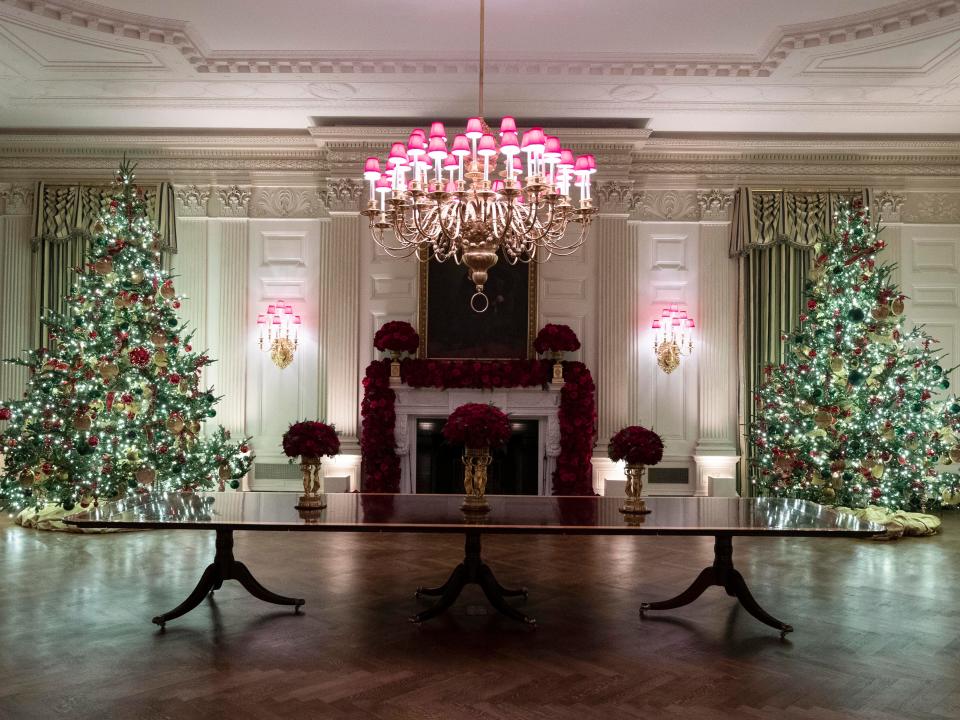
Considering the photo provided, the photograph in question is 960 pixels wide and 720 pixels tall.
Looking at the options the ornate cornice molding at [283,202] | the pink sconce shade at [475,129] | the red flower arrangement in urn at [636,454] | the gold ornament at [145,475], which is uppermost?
the ornate cornice molding at [283,202]

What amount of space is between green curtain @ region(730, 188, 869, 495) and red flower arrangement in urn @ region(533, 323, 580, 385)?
1.97 meters

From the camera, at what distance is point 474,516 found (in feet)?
14.0

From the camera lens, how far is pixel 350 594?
16.7 ft

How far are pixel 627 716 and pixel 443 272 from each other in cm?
602

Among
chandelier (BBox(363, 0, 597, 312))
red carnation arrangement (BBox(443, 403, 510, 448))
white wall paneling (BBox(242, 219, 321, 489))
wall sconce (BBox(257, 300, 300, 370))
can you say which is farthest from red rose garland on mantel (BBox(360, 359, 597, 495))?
red carnation arrangement (BBox(443, 403, 510, 448))

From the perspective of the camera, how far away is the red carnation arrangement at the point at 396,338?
8289 millimetres

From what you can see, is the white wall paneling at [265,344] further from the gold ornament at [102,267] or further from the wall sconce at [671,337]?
the wall sconce at [671,337]

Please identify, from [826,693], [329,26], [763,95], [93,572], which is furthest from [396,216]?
[763,95]

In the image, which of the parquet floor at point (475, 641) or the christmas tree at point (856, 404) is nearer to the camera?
the parquet floor at point (475, 641)

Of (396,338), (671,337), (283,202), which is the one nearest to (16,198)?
(283,202)

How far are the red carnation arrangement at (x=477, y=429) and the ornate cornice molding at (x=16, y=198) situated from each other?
22.5 ft

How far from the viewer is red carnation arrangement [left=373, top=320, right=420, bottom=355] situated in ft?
27.2

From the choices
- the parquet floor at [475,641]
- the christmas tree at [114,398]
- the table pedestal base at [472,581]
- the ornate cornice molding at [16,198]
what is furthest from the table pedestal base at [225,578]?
the ornate cornice molding at [16,198]

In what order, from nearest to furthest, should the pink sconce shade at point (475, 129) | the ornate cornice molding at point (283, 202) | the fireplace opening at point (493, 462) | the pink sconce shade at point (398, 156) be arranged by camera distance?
the pink sconce shade at point (475, 129), the pink sconce shade at point (398, 156), the fireplace opening at point (493, 462), the ornate cornice molding at point (283, 202)
